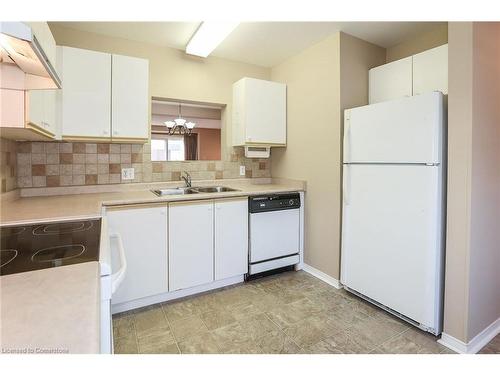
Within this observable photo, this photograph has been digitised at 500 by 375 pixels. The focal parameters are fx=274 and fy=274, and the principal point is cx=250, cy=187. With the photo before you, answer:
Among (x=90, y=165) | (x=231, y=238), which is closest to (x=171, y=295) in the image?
(x=231, y=238)

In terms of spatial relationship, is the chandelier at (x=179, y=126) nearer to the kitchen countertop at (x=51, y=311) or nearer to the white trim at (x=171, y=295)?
the white trim at (x=171, y=295)

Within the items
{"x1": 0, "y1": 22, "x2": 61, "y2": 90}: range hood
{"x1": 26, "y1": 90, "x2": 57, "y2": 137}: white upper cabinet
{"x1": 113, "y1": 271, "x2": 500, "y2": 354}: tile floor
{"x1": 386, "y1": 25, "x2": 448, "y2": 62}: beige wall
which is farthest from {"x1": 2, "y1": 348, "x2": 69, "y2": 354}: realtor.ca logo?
{"x1": 386, "y1": 25, "x2": 448, "y2": 62}: beige wall

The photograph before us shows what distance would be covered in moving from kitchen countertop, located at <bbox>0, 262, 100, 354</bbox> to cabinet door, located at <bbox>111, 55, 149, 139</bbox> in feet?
5.63

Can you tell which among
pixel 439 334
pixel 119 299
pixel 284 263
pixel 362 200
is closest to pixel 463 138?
pixel 362 200

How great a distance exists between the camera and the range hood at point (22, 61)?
28.4 inches

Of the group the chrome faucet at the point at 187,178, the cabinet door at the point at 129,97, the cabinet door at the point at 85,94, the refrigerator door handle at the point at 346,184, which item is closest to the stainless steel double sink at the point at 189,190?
the chrome faucet at the point at 187,178

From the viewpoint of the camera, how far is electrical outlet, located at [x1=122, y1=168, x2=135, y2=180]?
8.68 ft

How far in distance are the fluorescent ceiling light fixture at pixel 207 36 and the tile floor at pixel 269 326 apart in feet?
7.40

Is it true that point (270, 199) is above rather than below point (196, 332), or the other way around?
above

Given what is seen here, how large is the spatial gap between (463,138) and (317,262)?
1.67 m

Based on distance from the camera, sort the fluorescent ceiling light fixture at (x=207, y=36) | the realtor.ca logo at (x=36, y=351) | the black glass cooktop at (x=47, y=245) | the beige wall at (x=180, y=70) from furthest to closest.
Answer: the beige wall at (x=180, y=70)
the fluorescent ceiling light fixture at (x=207, y=36)
the black glass cooktop at (x=47, y=245)
the realtor.ca logo at (x=36, y=351)

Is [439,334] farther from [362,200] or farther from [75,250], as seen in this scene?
[75,250]

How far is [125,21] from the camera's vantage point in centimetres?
225

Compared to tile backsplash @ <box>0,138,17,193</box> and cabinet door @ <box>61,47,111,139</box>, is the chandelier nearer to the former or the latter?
cabinet door @ <box>61,47,111,139</box>
